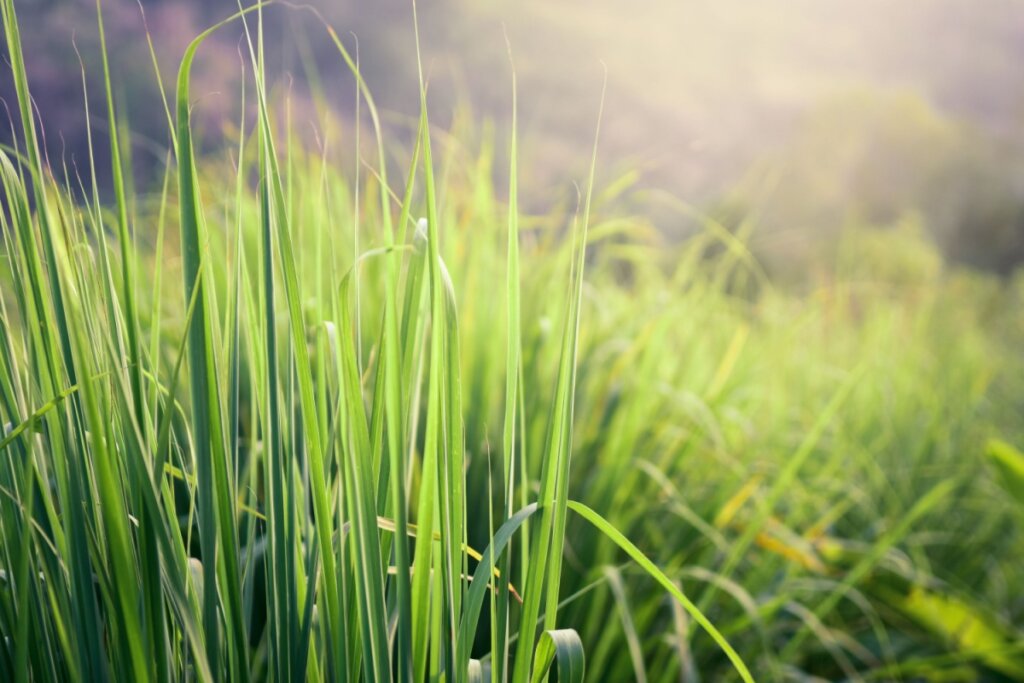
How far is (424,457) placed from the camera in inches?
14.2

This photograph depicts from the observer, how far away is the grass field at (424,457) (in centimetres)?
33

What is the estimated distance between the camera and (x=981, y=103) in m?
7.23

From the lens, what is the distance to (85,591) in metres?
0.33

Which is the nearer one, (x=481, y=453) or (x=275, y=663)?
(x=275, y=663)

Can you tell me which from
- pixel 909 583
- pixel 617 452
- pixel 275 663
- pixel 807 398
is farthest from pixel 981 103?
pixel 275 663

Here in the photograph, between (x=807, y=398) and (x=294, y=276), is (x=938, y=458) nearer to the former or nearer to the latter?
(x=807, y=398)

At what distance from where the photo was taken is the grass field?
33 cm

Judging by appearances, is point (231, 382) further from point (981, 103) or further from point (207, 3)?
point (981, 103)

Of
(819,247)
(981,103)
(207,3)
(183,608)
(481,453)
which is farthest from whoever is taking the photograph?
(981,103)

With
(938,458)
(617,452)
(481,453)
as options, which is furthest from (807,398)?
(481,453)

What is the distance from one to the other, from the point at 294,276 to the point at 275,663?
0.18 metres

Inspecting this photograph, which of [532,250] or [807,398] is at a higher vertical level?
[532,250]

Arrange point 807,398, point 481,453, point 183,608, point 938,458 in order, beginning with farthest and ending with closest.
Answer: point 807,398, point 938,458, point 481,453, point 183,608

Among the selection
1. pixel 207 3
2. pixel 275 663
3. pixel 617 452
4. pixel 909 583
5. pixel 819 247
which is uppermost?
pixel 207 3
